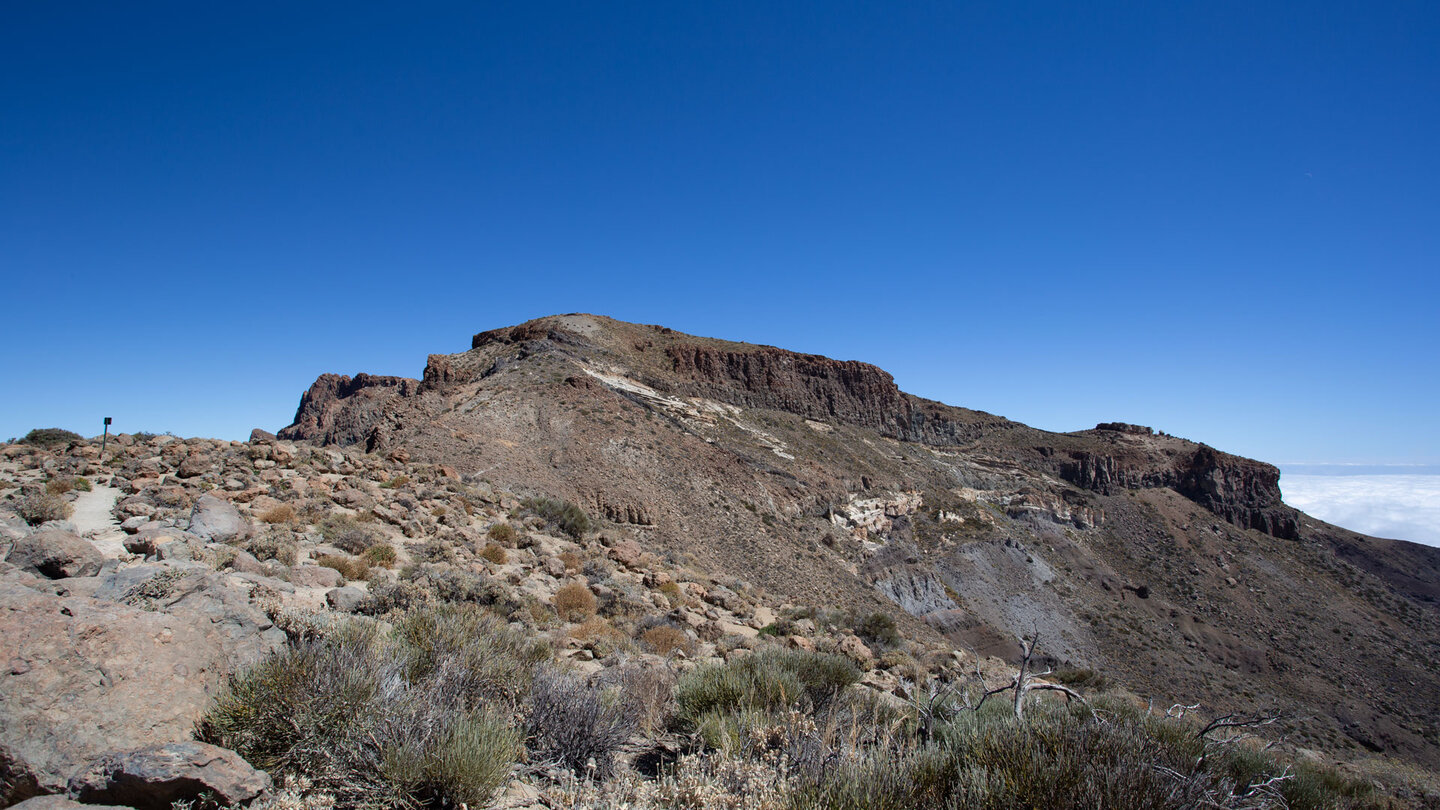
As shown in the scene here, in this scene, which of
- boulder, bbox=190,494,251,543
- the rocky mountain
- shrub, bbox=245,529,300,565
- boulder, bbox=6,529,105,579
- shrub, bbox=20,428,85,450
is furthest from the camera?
the rocky mountain

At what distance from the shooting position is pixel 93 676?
3158 mm

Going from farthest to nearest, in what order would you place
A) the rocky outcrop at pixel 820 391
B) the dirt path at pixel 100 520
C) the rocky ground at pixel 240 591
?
the rocky outcrop at pixel 820 391 → the dirt path at pixel 100 520 → the rocky ground at pixel 240 591

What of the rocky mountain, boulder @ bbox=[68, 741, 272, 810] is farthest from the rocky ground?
the rocky mountain

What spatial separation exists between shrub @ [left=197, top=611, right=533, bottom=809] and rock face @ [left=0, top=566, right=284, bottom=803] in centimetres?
25

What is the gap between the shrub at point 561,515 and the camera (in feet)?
51.0

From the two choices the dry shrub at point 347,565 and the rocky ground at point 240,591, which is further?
the dry shrub at point 347,565

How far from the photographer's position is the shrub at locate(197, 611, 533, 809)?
3.14m

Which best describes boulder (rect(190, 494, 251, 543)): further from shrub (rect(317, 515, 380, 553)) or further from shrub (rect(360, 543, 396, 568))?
shrub (rect(360, 543, 396, 568))

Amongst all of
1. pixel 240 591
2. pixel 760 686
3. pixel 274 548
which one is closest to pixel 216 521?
pixel 274 548

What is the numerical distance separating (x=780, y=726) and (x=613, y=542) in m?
12.4

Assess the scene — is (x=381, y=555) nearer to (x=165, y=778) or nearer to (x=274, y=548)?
(x=274, y=548)

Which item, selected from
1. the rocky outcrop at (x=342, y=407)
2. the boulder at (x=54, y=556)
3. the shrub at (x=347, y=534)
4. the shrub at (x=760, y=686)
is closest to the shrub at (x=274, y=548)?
the shrub at (x=347, y=534)

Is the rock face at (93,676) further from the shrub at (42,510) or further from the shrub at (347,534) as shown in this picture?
the shrub at (42,510)

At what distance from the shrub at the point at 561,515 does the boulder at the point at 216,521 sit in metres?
6.95
